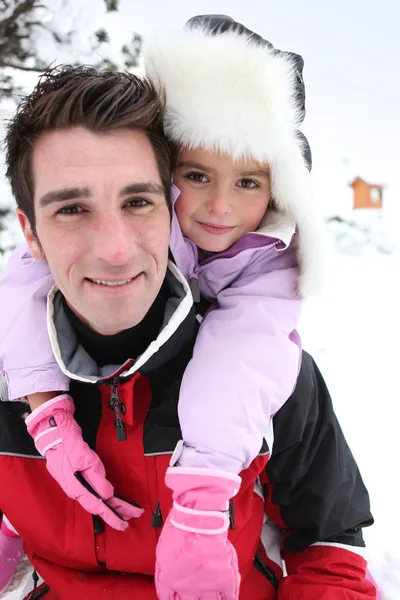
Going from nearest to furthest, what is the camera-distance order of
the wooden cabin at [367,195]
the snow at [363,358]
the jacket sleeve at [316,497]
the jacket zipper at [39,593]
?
the jacket sleeve at [316,497]
the jacket zipper at [39,593]
the snow at [363,358]
the wooden cabin at [367,195]

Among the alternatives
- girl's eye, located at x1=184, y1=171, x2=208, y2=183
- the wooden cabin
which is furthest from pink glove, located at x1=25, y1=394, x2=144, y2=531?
the wooden cabin

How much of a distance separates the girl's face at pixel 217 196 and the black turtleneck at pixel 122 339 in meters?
0.27

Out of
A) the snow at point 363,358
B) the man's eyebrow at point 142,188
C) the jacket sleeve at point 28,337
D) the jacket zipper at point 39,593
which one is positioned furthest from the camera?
the snow at point 363,358

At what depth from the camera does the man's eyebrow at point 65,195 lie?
1272 millimetres

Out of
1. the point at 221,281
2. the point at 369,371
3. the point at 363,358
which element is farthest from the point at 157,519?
the point at 363,358

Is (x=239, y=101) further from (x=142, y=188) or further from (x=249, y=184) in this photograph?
(x=142, y=188)

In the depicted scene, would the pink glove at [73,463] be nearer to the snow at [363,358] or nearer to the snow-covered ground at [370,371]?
the snow at [363,358]

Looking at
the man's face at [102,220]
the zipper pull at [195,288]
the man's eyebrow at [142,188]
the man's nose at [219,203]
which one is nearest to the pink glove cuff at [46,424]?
the man's face at [102,220]

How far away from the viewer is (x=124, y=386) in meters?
1.37

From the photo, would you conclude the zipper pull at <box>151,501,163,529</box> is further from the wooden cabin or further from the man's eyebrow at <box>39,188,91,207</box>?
the wooden cabin

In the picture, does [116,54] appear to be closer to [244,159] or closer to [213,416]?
[244,159]

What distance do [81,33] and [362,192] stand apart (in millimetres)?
10966

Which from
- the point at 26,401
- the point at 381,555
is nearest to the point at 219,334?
the point at 26,401

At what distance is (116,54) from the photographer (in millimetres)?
4020
